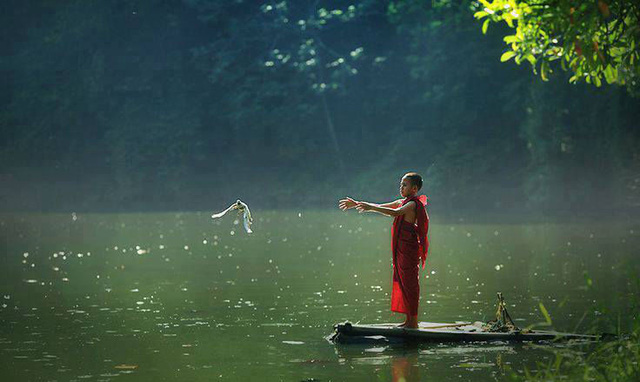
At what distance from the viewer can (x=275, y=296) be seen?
17203mm

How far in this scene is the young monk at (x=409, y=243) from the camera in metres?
12.8

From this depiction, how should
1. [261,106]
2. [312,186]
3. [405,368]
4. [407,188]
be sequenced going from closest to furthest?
[405,368] → [407,188] → [312,186] → [261,106]

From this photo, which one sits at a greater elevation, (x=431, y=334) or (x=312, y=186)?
(x=312, y=186)

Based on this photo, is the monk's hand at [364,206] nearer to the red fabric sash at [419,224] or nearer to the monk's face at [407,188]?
the monk's face at [407,188]

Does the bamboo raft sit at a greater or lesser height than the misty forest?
lesser

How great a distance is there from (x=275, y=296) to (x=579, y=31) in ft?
26.0

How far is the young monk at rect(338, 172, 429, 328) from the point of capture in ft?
42.0

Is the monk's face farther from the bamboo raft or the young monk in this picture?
the bamboo raft

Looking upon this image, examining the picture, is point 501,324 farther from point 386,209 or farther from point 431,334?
point 386,209

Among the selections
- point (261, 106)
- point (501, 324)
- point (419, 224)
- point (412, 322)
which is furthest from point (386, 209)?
point (261, 106)

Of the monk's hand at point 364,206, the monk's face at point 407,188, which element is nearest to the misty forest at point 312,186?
the monk's hand at point 364,206

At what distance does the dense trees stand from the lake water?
1407 cm

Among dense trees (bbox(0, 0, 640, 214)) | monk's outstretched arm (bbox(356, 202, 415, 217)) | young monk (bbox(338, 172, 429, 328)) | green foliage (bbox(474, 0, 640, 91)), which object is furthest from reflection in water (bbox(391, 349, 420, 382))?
dense trees (bbox(0, 0, 640, 214))

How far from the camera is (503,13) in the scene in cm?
1162
